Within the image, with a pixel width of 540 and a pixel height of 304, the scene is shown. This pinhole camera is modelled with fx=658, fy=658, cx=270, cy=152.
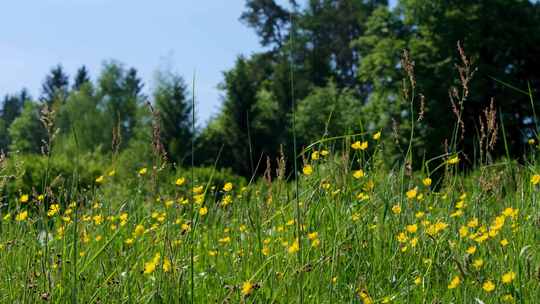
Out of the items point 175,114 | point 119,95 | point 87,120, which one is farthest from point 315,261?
point 119,95

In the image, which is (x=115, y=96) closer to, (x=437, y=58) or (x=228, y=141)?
(x=228, y=141)

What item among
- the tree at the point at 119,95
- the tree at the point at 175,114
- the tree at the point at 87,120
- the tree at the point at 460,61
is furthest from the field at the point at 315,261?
the tree at the point at 119,95

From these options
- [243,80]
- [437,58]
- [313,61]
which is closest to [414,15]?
[437,58]

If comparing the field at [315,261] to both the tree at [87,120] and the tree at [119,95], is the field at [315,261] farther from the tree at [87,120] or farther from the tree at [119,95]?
the tree at [119,95]

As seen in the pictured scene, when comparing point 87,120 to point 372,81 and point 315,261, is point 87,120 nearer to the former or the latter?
point 372,81

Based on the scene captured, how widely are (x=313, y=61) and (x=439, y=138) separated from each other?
674 inches

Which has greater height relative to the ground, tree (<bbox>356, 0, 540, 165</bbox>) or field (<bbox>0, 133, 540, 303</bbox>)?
tree (<bbox>356, 0, 540, 165</bbox>)

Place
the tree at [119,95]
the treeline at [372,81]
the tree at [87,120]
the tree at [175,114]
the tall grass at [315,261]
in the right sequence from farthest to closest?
the tree at [119,95] < the tree at [87,120] < the tree at [175,114] < the treeline at [372,81] < the tall grass at [315,261]

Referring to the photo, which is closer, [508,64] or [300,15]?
[508,64]

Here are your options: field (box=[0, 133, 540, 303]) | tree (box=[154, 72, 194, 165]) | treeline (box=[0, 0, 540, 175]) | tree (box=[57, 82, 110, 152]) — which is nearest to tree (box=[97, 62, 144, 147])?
tree (box=[57, 82, 110, 152])

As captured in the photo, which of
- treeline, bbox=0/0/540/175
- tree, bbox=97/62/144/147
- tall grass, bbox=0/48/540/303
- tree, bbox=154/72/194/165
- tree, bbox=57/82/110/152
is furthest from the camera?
tree, bbox=97/62/144/147

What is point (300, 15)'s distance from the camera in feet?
129

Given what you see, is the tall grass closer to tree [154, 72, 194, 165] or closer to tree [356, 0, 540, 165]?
tree [356, 0, 540, 165]

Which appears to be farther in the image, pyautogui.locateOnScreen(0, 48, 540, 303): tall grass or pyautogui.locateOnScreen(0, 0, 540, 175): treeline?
pyautogui.locateOnScreen(0, 0, 540, 175): treeline
